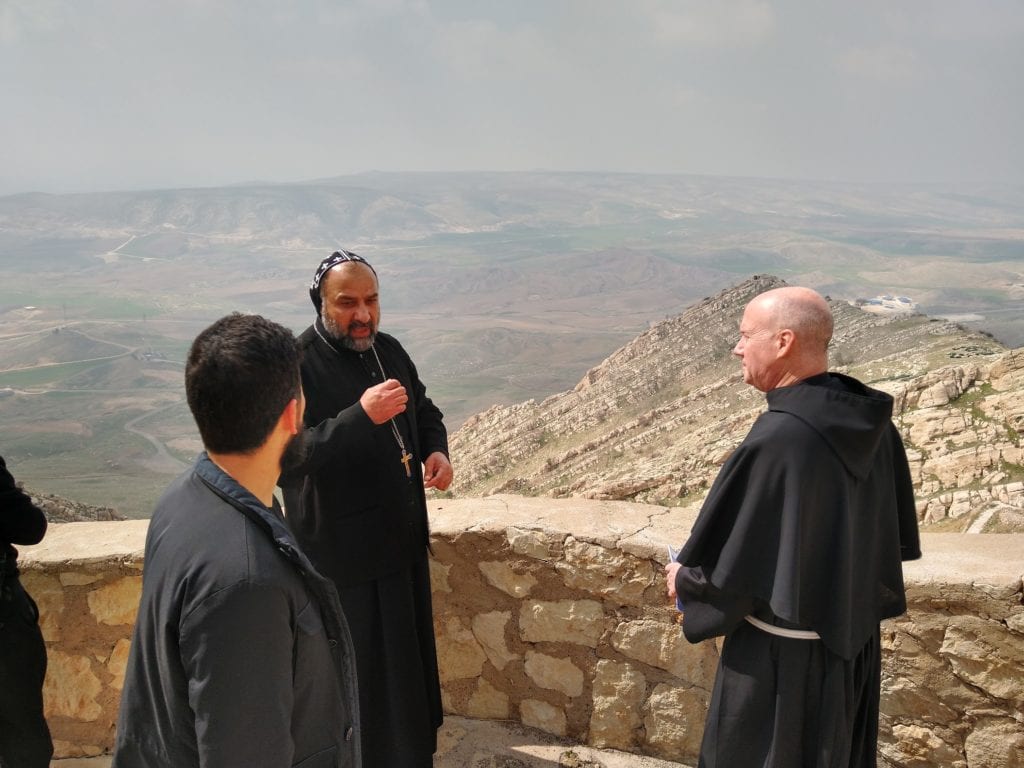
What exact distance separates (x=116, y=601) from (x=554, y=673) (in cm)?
182

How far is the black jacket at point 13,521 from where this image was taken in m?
2.41

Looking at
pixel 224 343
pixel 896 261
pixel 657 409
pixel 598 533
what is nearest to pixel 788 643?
pixel 598 533

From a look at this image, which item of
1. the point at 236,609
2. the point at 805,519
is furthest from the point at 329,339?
the point at 805,519

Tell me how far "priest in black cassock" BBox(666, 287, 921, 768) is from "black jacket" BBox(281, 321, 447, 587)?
1.10 meters

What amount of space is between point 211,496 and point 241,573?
21cm

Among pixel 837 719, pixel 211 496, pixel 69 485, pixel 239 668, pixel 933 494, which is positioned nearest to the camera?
pixel 239 668

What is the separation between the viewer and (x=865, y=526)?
2.15 metres

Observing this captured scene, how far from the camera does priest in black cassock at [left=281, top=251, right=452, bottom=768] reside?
2.78 m

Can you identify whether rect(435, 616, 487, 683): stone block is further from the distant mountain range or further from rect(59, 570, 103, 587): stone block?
the distant mountain range

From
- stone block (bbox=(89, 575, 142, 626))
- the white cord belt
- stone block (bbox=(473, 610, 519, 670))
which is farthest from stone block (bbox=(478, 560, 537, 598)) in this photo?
stone block (bbox=(89, 575, 142, 626))

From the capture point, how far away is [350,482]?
9.24ft

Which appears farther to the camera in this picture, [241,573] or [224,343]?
[224,343]

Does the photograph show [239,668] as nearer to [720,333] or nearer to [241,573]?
[241,573]

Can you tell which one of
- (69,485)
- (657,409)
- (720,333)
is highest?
(720,333)
